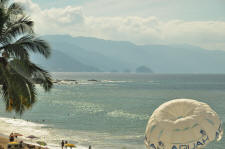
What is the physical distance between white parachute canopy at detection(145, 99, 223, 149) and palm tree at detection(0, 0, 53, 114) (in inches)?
213

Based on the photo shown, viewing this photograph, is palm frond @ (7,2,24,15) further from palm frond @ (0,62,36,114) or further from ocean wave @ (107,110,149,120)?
ocean wave @ (107,110,149,120)

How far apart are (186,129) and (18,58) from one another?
6930 mm

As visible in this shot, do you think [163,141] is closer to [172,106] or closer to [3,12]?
[172,106]

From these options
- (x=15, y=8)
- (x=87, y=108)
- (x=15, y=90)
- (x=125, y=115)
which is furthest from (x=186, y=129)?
(x=87, y=108)

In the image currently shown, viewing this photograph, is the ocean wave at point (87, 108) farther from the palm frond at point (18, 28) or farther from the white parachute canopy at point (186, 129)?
the white parachute canopy at point (186, 129)

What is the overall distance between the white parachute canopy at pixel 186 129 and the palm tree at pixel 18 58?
5416 mm

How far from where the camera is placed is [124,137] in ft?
110

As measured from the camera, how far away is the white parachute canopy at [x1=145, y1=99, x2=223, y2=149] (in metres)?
7.49

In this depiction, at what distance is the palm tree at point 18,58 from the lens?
36.2 ft

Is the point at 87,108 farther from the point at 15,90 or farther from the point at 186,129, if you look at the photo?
the point at 186,129

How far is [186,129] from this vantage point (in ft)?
24.7

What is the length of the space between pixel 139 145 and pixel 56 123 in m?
16.3

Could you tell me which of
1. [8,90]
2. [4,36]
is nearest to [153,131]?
[8,90]

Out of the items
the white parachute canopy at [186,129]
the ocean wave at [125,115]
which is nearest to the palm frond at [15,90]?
the white parachute canopy at [186,129]
